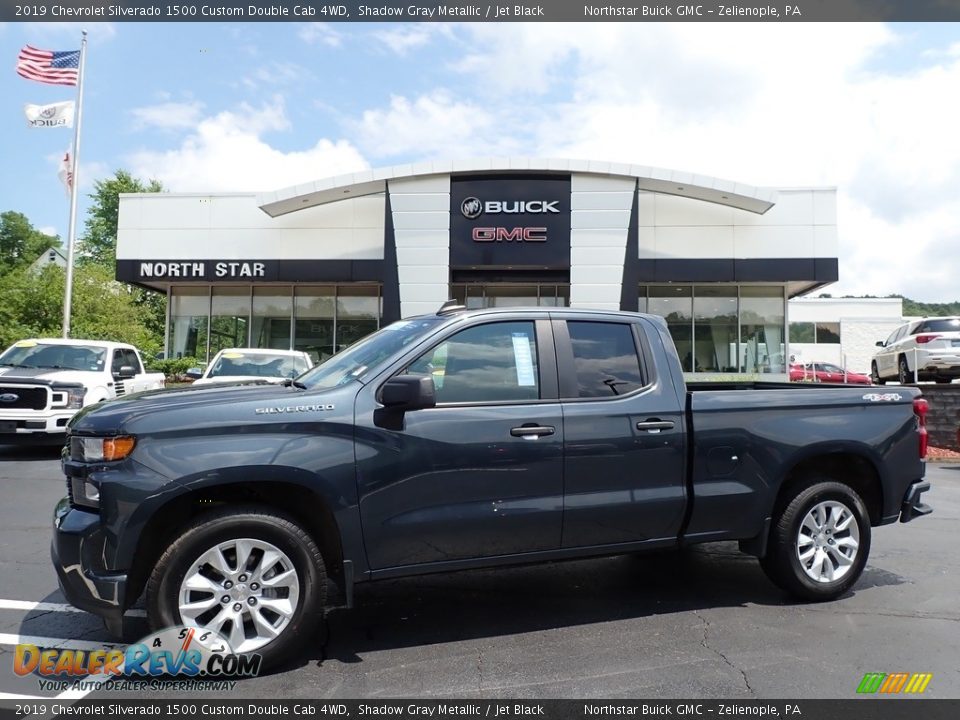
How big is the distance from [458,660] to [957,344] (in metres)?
16.1

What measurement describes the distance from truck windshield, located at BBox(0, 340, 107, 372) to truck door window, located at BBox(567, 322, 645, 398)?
10.5m

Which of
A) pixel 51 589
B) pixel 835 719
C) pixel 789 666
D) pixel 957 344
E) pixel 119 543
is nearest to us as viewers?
pixel 835 719

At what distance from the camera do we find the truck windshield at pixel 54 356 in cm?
1173

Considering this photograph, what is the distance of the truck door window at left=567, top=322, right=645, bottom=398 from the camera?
13.9 feet

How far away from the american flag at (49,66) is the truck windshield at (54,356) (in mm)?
12761

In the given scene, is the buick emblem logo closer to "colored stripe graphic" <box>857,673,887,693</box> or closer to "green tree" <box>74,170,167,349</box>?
"colored stripe graphic" <box>857,673,887,693</box>

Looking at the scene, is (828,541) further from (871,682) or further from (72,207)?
(72,207)

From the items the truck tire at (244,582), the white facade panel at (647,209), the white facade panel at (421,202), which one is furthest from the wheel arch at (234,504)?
the white facade panel at (647,209)

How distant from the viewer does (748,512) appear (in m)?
4.46

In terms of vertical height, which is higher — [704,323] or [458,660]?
[704,323]

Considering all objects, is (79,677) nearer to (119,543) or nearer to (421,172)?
(119,543)

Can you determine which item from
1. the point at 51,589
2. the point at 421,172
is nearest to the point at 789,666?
the point at 51,589

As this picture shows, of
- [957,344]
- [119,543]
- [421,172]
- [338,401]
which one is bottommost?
[119,543]

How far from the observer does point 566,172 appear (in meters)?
19.7
